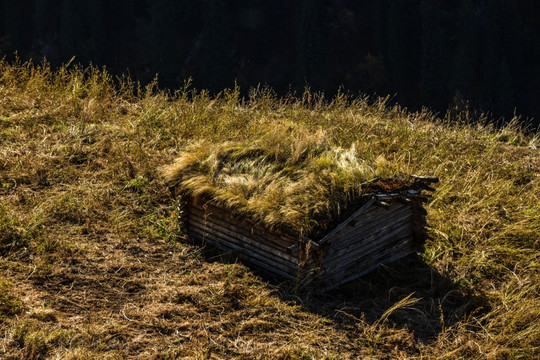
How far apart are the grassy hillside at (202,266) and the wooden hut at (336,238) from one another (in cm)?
13

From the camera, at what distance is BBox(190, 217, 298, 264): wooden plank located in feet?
12.5

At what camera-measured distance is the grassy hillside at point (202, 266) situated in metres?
3.22

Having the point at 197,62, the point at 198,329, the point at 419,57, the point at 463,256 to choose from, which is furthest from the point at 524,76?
the point at 198,329

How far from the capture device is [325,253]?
3.65 m

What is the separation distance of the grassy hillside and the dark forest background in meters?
21.4

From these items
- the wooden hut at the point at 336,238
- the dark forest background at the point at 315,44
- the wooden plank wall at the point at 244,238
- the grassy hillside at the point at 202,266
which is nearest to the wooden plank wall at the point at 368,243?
the wooden hut at the point at 336,238

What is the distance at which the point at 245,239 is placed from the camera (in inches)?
160

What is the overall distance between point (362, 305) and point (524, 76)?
32695 mm

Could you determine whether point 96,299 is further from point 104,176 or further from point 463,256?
point 463,256

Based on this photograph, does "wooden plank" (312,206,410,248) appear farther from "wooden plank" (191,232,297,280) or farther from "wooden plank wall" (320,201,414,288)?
"wooden plank" (191,232,297,280)

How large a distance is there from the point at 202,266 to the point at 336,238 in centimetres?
113

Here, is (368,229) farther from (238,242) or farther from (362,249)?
(238,242)

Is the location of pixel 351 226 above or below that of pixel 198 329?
above

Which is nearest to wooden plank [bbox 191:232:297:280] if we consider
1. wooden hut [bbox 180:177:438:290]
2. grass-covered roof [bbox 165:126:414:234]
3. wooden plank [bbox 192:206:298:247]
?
→ wooden hut [bbox 180:177:438:290]
